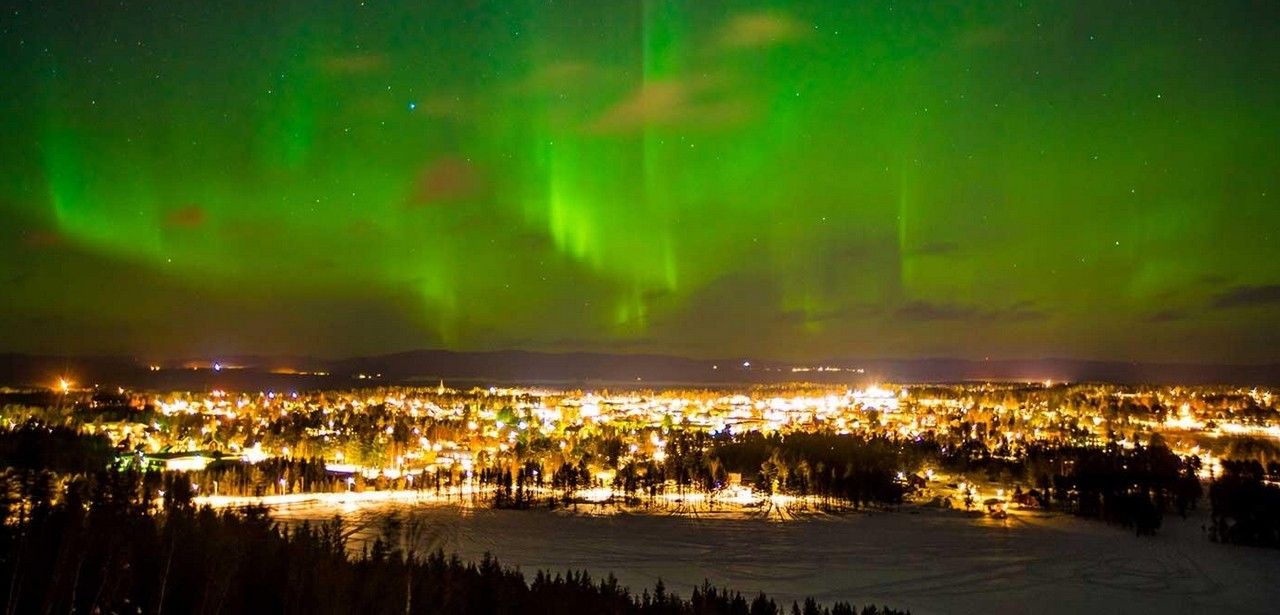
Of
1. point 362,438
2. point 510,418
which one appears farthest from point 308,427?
point 510,418

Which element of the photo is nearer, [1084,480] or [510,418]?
Answer: [1084,480]

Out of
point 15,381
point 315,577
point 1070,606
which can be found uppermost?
point 15,381

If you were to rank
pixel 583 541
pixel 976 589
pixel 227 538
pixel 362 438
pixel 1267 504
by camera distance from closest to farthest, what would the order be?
pixel 227 538 < pixel 976 589 < pixel 583 541 < pixel 1267 504 < pixel 362 438

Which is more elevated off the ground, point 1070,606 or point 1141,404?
point 1141,404

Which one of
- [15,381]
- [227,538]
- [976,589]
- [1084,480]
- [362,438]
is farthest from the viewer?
[15,381]

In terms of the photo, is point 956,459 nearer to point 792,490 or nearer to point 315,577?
point 792,490

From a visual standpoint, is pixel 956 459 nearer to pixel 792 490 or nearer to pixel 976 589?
pixel 792 490

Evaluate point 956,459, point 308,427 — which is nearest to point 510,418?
point 308,427
